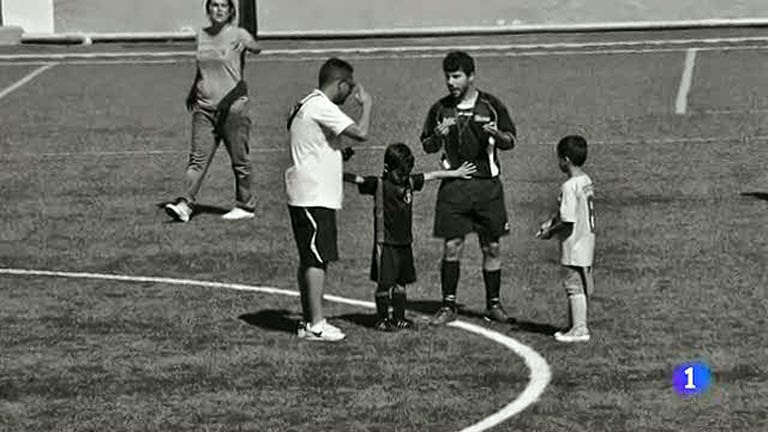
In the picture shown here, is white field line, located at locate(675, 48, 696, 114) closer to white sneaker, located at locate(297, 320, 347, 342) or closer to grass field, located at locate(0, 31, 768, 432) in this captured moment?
grass field, located at locate(0, 31, 768, 432)

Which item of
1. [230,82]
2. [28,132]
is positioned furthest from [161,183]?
[28,132]

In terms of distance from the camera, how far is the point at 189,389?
14094 mm

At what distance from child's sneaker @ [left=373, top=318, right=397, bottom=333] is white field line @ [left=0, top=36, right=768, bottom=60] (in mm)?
22647

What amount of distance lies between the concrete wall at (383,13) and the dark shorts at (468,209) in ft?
88.7

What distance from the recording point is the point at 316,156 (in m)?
15.2

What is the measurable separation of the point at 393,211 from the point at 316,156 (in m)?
0.81

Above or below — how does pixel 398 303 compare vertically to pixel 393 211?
below

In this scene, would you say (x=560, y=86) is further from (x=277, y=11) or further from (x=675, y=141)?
(x=277, y=11)

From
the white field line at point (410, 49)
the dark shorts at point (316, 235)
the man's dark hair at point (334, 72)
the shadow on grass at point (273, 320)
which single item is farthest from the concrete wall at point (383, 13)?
the dark shorts at point (316, 235)

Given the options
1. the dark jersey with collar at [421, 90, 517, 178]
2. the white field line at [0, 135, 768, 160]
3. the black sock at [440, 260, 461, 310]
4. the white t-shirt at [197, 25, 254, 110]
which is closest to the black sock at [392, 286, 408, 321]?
the black sock at [440, 260, 461, 310]

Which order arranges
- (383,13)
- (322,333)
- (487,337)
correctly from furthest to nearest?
(383,13)
(487,337)
(322,333)

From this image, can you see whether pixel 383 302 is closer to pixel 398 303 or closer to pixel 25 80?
pixel 398 303

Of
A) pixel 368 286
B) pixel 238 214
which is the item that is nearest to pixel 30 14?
pixel 238 214

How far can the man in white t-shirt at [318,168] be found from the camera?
15.2 metres
